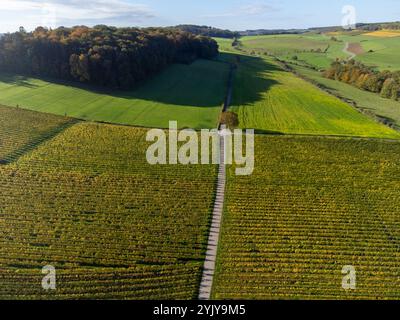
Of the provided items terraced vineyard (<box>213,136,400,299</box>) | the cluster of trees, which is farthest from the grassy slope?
terraced vineyard (<box>213,136,400,299</box>)

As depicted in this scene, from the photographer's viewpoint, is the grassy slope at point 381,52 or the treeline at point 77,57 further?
→ the grassy slope at point 381,52

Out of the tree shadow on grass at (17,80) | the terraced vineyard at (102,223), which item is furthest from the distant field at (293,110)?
the tree shadow on grass at (17,80)

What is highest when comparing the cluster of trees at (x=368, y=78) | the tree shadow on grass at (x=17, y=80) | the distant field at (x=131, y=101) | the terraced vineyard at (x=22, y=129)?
the cluster of trees at (x=368, y=78)

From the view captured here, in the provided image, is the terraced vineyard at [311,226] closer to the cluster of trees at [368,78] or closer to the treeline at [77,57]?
the treeline at [77,57]

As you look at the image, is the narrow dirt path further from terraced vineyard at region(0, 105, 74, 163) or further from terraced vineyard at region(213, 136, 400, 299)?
terraced vineyard at region(0, 105, 74, 163)

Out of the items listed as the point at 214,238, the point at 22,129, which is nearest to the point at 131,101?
the point at 22,129

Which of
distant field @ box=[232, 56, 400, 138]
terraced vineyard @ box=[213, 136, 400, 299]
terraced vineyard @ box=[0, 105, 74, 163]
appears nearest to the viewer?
terraced vineyard @ box=[213, 136, 400, 299]

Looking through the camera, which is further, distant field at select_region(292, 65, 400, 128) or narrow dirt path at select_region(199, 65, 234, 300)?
distant field at select_region(292, 65, 400, 128)
